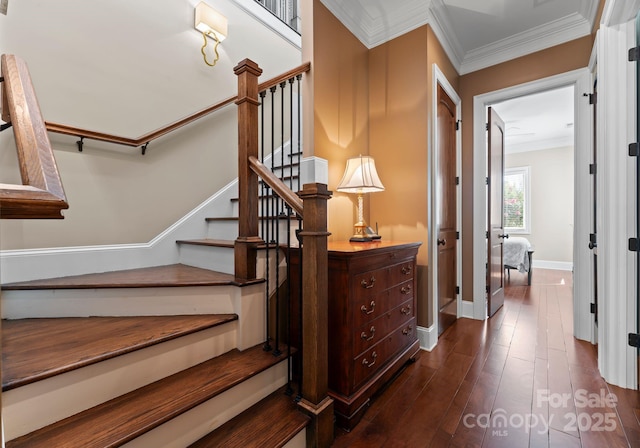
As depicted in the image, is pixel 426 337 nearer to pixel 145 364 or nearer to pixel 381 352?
pixel 381 352

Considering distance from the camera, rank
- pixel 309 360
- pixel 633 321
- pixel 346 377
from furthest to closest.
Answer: pixel 633 321 < pixel 346 377 < pixel 309 360

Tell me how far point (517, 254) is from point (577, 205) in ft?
8.57

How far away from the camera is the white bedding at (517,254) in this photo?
4.86 meters

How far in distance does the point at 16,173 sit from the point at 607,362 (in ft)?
12.7

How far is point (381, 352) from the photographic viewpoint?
183 cm

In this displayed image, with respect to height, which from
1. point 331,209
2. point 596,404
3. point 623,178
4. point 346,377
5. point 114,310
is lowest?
point 596,404

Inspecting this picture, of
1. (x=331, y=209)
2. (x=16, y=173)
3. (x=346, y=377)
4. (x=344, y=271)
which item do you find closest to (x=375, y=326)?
(x=346, y=377)

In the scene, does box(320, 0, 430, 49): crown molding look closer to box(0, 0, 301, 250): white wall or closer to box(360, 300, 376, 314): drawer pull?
box(0, 0, 301, 250): white wall

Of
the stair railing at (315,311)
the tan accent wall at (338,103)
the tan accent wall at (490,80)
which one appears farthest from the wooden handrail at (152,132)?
the tan accent wall at (490,80)

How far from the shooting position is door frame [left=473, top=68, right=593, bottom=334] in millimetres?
2564

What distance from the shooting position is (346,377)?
1.54 meters

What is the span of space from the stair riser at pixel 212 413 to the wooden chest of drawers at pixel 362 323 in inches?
13.0

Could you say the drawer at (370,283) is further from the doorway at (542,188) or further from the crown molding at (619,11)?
the doorway at (542,188)

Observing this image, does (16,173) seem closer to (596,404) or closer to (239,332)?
(239,332)
